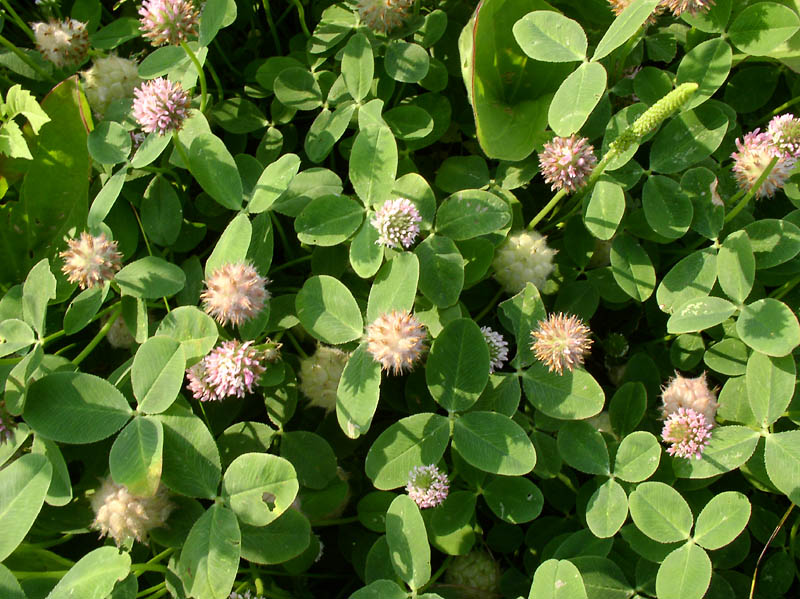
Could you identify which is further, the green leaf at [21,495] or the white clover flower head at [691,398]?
the white clover flower head at [691,398]

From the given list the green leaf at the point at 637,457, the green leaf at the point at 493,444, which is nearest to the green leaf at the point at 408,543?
the green leaf at the point at 493,444

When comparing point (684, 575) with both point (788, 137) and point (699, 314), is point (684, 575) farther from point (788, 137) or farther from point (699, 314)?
point (788, 137)

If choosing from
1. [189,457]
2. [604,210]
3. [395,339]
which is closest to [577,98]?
[604,210]

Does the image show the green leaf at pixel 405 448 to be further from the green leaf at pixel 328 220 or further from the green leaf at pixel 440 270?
the green leaf at pixel 328 220

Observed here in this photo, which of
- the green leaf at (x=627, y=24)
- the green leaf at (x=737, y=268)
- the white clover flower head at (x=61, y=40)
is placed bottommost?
the green leaf at (x=737, y=268)

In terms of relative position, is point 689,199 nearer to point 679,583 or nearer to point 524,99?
point 524,99
